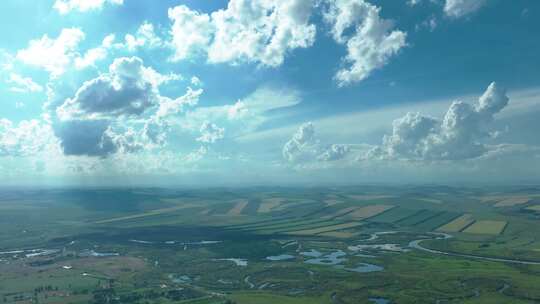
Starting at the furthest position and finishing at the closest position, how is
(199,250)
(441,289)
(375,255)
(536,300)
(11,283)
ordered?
(199,250) < (375,255) < (11,283) < (441,289) < (536,300)

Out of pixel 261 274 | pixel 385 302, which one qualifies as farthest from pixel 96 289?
pixel 385 302

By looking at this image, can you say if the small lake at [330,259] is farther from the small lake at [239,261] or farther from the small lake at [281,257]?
the small lake at [239,261]

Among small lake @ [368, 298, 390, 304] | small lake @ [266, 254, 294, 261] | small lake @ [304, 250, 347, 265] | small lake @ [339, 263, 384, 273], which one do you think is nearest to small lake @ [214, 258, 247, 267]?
small lake @ [266, 254, 294, 261]

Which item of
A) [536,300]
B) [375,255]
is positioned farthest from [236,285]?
[536,300]

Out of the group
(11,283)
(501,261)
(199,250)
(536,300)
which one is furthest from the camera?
(199,250)

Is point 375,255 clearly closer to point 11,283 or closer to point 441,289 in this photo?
Result: point 441,289

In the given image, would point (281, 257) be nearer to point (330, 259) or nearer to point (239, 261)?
point (239, 261)

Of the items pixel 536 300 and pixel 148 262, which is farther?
pixel 148 262

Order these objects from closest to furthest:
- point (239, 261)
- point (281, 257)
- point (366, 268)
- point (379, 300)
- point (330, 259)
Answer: point (379, 300)
point (366, 268)
point (239, 261)
point (330, 259)
point (281, 257)

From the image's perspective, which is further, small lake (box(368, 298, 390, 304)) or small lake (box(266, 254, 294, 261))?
small lake (box(266, 254, 294, 261))

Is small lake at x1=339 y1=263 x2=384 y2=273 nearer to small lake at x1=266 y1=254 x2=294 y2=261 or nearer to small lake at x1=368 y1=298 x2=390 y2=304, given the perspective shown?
small lake at x1=266 y1=254 x2=294 y2=261

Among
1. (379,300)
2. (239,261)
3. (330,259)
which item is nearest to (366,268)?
(330,259)
